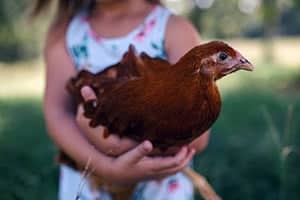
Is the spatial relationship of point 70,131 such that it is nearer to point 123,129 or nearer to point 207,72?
point 123,129

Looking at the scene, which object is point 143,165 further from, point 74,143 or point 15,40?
point 15,40

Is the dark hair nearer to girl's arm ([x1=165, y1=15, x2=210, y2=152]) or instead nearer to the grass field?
girl's arm ([x1=165, y1=15, x2=210, y2=152])

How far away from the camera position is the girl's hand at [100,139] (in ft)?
4.21

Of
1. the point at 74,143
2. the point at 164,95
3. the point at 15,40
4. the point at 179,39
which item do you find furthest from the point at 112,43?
the point at 15,40

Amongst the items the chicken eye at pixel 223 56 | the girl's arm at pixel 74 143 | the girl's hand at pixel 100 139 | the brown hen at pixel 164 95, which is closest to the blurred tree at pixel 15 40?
the girl's arm at pixel 74 143

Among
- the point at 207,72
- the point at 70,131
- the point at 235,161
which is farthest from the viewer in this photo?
the point at 235,161

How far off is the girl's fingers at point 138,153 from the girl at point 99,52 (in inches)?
2.5

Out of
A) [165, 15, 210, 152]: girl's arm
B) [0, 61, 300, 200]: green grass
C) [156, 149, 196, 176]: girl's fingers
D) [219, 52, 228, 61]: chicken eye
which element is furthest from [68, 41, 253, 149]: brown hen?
[0, 61, 300, 200]: green grass

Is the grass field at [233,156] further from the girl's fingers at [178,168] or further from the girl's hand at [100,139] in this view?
the girl's hand at [100,139]

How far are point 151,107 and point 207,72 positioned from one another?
118 mm

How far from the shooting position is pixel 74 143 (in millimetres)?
1471

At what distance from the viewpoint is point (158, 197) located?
61.9 inches

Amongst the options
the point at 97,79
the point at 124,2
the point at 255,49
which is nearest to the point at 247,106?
the point at 124,2

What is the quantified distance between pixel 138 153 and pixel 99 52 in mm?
433
